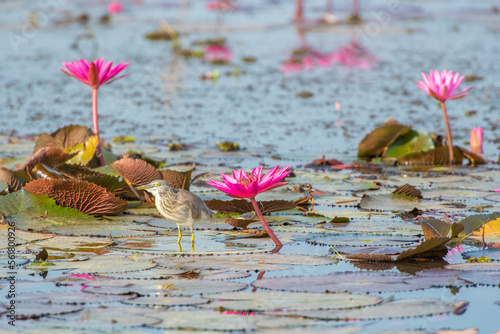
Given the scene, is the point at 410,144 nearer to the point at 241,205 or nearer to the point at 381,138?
the point at 381,138

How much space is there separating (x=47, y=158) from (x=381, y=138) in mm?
2761

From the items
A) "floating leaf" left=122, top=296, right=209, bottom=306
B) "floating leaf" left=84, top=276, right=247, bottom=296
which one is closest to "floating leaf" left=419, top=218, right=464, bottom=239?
"floating leaf" left=84, top=276, right=247, bottom=296

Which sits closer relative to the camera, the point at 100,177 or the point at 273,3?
the point at 100,177

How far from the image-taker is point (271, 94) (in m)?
9.83

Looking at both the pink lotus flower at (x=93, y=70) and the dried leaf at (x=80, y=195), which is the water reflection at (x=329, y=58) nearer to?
the pink lotus flower at (x=93, y=70)

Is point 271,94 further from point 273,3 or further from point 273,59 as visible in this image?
point 273,3

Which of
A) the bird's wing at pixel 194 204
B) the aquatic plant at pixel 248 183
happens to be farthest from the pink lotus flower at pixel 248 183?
the bird's wing at pixel 194 204

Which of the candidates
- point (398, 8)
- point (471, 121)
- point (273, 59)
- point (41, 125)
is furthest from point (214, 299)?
point (398, 8)

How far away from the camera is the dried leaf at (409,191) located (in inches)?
176

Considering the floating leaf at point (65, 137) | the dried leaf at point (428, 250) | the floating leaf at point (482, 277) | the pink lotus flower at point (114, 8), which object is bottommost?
the floating leaf at point (482, 277)

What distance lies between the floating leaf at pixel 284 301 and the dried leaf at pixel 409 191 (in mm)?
1834

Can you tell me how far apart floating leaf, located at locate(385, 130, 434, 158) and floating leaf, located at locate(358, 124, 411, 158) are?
1.8 inches

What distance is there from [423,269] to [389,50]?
484 inches

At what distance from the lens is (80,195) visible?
13.0 ft
